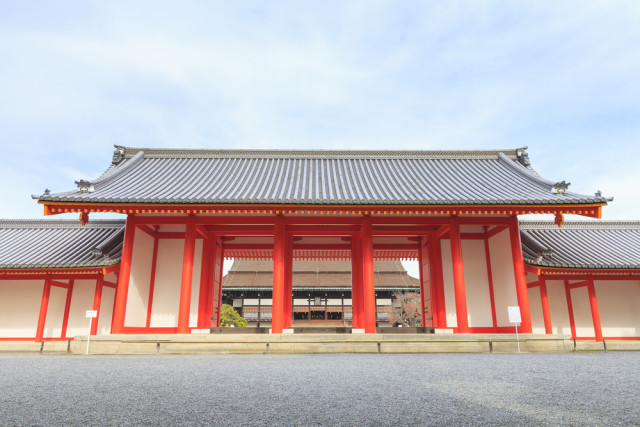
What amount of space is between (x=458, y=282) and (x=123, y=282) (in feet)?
32.2

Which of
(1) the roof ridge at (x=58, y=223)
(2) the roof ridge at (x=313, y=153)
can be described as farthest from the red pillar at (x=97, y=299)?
(2) the roof ridge at (x=313, y=153)

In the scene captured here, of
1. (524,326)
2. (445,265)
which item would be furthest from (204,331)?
(524,326)

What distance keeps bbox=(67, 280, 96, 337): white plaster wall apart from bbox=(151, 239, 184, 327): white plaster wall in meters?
3.01

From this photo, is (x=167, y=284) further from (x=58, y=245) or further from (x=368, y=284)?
(x=368, y=284)

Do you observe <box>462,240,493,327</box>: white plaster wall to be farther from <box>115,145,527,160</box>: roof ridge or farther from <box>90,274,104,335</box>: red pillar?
<box>90,274,104,335</box>: red pillar

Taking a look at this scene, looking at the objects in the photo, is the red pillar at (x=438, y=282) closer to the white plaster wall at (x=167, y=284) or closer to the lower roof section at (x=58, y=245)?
the white plaster wall at (x=167, y=284)

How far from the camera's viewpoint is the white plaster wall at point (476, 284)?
12.0 meters

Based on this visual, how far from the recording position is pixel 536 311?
12.7 meters

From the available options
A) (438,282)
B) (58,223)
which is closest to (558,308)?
(438,282)

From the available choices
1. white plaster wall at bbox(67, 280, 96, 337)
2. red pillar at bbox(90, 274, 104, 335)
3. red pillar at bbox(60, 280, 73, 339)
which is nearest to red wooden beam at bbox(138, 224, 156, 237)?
red pillar at bbox(90, 274, 104, 335)

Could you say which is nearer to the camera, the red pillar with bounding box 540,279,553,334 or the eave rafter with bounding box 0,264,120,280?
the eave rafter with bounding box 0,264,120,280

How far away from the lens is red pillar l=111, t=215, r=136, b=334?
1034 centimetres

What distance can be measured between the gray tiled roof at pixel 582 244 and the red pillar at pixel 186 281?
10.5m

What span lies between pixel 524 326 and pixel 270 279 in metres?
16.6
